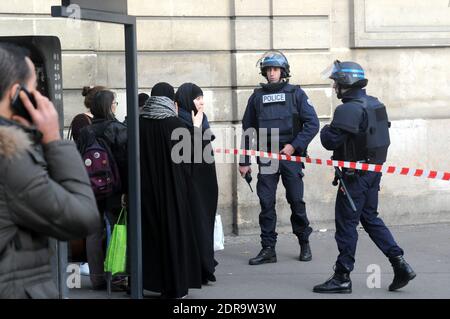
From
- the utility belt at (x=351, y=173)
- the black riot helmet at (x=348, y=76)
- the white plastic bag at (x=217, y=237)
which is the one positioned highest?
the black riot helmet at (x=348, y=76)

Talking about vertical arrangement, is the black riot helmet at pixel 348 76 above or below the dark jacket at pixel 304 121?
above

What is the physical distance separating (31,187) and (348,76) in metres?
4.19

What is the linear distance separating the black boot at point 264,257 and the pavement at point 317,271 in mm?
67

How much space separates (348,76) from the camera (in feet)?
21.1

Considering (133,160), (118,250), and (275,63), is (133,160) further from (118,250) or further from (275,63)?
(275,63)

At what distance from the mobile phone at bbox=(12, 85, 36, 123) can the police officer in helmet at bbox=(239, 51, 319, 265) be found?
5.15 meters

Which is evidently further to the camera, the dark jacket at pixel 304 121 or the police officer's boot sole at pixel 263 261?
the police officer's boot sole at pixel 263 261

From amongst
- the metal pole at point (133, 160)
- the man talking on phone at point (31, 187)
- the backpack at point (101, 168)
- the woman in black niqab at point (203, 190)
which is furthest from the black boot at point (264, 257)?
the man talking on phone at point (31, 187)

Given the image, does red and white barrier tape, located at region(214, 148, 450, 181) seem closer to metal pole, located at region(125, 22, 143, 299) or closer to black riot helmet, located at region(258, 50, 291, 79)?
black riot helmet, located at region(258, 50, 291, 79)

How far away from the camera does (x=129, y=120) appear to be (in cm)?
553

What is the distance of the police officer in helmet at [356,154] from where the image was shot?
251 inches

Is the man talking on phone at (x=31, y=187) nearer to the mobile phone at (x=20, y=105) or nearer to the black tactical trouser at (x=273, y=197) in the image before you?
the mobile phone at (x=20, y=105)

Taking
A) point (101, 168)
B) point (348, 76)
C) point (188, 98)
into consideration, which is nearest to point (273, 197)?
point (188, 98)
